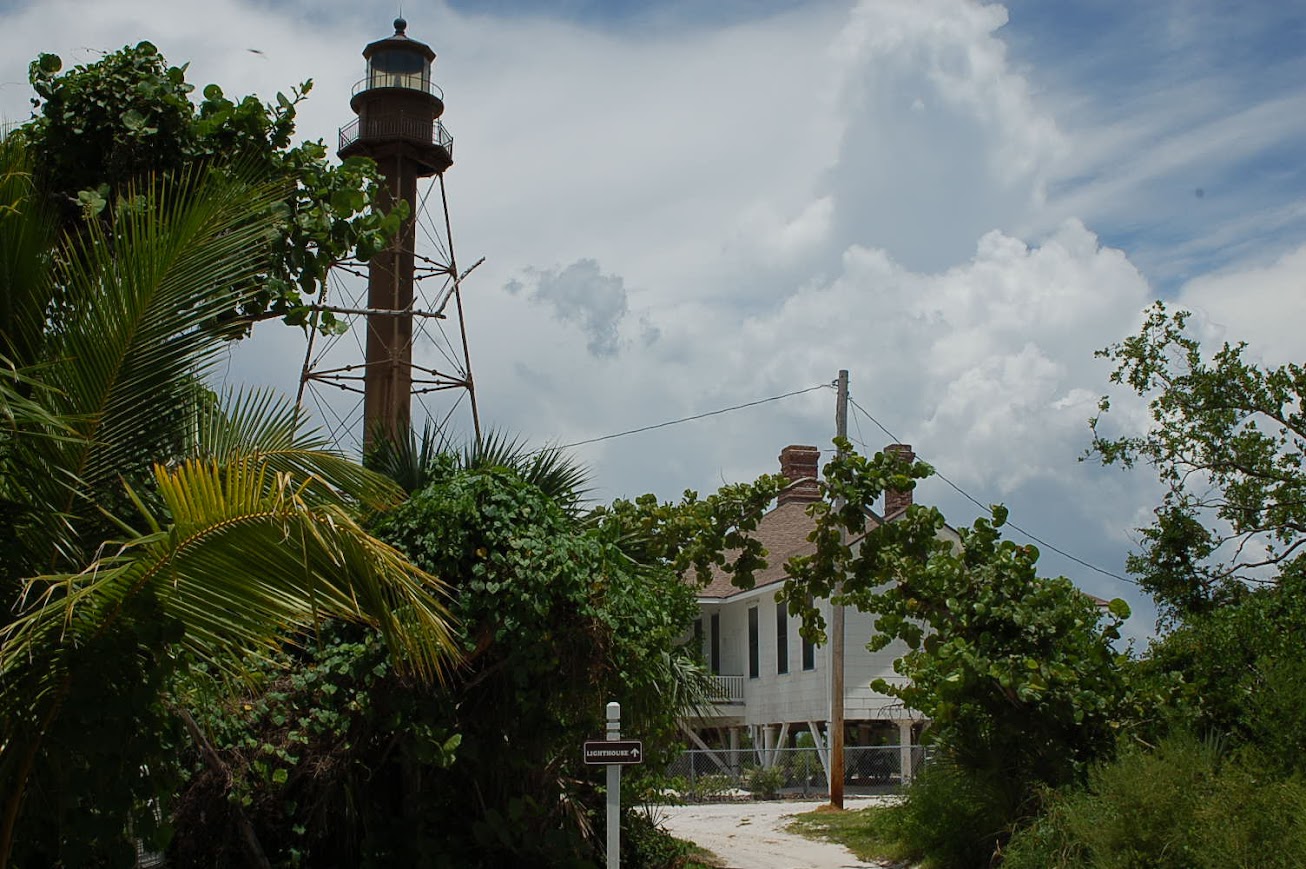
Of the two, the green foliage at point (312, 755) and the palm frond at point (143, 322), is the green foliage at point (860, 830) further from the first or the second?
the palm frond at point (143, 322)

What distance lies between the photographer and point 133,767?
665 centimetres

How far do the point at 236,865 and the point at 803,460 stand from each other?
25110 millimetres

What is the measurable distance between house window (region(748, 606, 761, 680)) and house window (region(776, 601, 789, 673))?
1.22 metres

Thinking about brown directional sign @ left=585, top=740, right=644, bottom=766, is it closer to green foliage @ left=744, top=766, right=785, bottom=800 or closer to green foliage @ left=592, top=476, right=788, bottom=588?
green foliage @ left=592, top=476, right=788, bottom=588

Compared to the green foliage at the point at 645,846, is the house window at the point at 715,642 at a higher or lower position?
higher

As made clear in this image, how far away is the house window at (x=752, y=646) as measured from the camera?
32.8m

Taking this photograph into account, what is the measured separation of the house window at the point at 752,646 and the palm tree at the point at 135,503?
26.7 metres

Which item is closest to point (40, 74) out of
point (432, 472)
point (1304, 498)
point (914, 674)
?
point (432, 472)

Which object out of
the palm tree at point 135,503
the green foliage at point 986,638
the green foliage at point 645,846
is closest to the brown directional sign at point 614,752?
the palm tree at point 135,503

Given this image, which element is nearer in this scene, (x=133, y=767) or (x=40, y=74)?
(x=133, y=767)

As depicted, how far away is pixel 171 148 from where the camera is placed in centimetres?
888

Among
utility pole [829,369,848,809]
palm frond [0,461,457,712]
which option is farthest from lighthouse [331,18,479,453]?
palm frond [0,461,457,712]

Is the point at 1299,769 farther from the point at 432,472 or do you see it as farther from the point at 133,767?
the point at 133,767

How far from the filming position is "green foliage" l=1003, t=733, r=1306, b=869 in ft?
31.2
